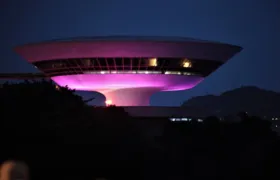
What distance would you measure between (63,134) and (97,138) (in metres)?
2.86

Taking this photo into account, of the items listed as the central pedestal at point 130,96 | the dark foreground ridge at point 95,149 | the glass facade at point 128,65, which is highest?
the glass facade at point 128,65

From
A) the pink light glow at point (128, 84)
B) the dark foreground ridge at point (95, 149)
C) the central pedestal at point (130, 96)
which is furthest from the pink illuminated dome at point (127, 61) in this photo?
the dark foreground ridge at point (95, 149)

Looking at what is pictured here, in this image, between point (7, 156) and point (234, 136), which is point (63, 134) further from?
point (234, 136)

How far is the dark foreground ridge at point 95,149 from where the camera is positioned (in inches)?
823

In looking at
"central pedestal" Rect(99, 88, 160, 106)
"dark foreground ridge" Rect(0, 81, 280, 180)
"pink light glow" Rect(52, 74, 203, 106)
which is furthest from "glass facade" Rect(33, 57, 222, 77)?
"dark foreground ridge" Rect(0, 81, 280, 180)

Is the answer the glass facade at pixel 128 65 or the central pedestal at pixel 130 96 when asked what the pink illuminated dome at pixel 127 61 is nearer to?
the glass facade at pixel 128 65

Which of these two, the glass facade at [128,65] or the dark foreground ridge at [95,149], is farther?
the glass facade at [128,65]

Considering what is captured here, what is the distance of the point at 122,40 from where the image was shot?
186 ft

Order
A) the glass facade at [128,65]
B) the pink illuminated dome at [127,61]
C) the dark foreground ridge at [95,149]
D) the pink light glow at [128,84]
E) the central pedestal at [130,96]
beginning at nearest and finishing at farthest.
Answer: the dark foreground ridge at [95,149] → the pink illuminated dome at [127,61] → the glass facade at [128,65] → the pink light glow at [128,84] → the central pedestal at [130,96]

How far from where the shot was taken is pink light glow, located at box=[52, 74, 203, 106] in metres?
57.9

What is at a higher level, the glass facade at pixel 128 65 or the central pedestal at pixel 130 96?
the glass facade at pixel 128 65

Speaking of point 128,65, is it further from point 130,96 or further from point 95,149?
point 95,149

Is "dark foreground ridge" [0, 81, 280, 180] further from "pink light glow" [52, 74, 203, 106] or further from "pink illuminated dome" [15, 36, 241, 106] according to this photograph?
"pink light glow" [52, 74, 203, 106]

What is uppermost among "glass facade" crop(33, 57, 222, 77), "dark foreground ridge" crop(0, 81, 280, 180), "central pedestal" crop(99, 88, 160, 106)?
"glass facade" crop(33, 57, 222, 77)
